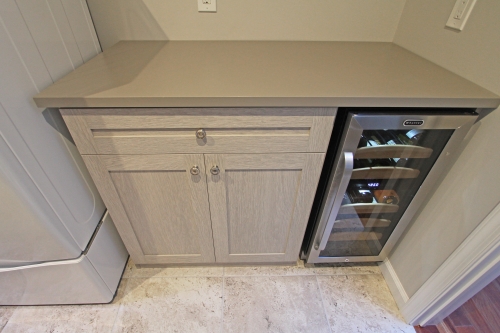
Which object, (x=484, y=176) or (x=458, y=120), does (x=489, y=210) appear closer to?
(x=484, y=176)

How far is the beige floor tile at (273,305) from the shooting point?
1166mm

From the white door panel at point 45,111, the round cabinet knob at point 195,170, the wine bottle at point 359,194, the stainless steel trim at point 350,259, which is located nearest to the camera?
the white door panel at point 45,111

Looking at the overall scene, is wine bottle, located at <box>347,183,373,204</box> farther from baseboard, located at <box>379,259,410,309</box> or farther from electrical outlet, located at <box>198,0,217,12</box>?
electrical outlet, located at <box>198,0,217,12</box>

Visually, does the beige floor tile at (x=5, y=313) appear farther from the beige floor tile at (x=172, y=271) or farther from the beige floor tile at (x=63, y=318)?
the beige floor tile at (x=172, y=271)

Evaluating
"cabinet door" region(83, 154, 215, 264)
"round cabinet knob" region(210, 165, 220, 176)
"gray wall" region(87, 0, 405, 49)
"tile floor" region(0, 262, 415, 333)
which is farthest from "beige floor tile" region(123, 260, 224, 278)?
"gray wall" region(87, 0, 405, 49)

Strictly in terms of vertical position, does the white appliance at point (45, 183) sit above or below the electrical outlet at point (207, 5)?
below

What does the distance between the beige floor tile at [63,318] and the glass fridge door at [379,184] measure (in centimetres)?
108

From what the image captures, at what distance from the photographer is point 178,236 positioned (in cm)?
116

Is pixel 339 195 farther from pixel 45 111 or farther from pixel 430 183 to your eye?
pixel 45 111

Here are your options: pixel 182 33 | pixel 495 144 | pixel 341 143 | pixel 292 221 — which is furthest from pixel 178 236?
pixel 495 144

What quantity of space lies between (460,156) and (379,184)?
0.30 m

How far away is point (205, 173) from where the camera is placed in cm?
93

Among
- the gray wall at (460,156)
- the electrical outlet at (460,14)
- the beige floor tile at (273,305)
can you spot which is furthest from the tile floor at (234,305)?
the electrical outlet at (460,14)

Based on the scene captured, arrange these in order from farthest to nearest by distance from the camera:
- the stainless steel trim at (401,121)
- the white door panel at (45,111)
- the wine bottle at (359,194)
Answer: the wine bottle at (359,194)
the stainless steel trim at (401,121)
the white door panel at (45,111)
